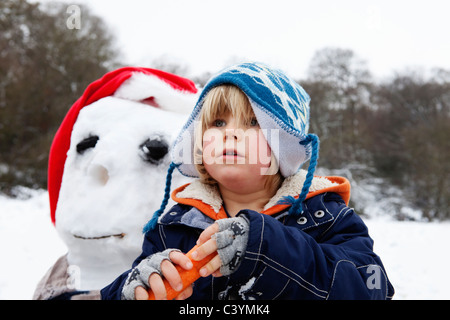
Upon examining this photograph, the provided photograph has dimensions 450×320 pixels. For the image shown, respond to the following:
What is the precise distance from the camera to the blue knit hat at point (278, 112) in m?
1.07

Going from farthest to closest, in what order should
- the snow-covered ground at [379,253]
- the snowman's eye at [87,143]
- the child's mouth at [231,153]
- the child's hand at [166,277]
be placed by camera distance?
the snow-covered ground at [379,253] → the snowman's eye at [87,143] → the child's mouth at [231,153] → the child's hand at [166,277]

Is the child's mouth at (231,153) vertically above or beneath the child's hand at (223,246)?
above

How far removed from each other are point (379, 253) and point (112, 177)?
441 cm

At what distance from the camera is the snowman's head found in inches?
61.4

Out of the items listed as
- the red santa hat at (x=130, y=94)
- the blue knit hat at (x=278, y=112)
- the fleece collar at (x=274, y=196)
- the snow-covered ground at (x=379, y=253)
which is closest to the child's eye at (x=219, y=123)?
the blue knit hat at (x=278, y=112)

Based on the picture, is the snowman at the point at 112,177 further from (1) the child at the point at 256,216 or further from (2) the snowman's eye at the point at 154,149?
(1) the child at the point at 256,216

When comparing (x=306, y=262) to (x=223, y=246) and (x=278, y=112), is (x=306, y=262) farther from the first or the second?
(x=278, y=112)

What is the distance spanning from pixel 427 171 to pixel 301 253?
11.7 m

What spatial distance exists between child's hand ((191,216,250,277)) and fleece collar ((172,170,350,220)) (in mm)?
285

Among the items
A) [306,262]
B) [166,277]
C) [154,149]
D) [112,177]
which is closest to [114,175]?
[112,177]

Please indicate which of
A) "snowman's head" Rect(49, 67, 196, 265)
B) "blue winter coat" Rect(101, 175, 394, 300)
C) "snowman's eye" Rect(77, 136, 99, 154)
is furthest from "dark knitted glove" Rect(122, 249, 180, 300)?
"snowman's eye" Rect(77, 136, 99, 154)

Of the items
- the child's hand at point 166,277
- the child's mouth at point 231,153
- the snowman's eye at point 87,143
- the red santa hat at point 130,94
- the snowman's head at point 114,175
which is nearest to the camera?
the child's hand at point 166,277

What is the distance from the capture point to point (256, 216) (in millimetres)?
826

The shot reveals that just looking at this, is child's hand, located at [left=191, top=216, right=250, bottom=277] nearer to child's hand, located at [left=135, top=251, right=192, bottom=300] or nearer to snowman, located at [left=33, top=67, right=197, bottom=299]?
child's hand, located at [left=135, top=251, right=192, bottom=300]
